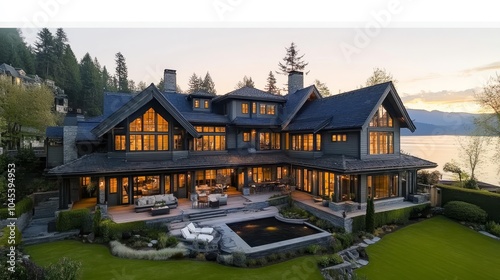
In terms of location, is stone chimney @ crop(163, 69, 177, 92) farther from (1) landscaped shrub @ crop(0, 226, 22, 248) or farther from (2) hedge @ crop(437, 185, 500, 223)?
(2) hedge @ crop(437, 185, 500, 223)

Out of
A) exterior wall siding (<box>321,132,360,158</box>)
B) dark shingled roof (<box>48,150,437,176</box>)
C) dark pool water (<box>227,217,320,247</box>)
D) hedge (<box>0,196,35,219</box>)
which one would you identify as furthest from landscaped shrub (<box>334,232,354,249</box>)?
hedge (<box>0,196,35,219</box>)

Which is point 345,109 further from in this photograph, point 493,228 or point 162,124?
point 162,124

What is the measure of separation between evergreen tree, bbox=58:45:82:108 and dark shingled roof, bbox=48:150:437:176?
43.9 meters

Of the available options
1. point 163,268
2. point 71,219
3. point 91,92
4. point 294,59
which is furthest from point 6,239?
point 91,92

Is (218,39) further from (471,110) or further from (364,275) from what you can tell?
(471,110)

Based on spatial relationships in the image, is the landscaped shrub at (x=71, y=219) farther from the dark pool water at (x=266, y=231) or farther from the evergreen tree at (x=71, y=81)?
the evergreen tree at (x=71, y=81)

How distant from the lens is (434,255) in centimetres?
1239

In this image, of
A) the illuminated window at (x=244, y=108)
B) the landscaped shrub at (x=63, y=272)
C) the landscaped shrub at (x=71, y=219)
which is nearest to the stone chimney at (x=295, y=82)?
the illuminated window at (x=244, y=108)

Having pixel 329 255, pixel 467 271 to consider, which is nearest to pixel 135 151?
pixel 329 255

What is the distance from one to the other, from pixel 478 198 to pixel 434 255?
8979 mm

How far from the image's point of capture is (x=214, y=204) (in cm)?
1698

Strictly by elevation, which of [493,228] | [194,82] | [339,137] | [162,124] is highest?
[194,82]

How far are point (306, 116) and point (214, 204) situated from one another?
43.4 ft

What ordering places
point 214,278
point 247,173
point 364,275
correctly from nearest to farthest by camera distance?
point 214,278 → point 364,275 → point 247,173
